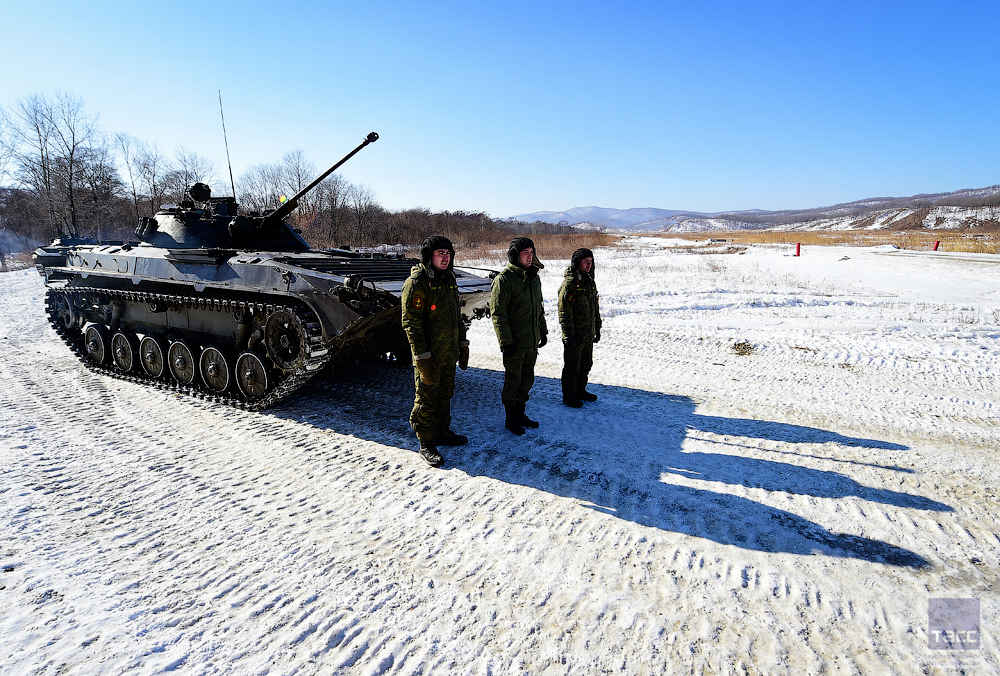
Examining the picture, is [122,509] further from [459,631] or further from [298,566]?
[459,631]

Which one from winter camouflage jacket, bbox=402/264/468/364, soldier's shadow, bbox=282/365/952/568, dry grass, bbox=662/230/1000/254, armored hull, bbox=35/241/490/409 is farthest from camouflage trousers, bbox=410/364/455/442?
dry grass, bbox=662/230/1000/254

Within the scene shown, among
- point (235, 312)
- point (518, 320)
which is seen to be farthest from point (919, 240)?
point (235, 312)

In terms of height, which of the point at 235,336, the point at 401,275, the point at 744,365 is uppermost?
the point at 401,275

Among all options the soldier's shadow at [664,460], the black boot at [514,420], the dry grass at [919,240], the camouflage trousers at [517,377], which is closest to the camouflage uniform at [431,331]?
the soldier's shadow at [664,460]

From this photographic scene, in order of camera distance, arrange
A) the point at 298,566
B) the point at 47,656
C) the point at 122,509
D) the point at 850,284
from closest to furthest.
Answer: the point at 47,656 → the point at 298,566 → the point at 122,509 → the point at 850,284

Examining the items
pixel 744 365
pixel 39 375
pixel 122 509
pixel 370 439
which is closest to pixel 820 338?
pixel 744 365

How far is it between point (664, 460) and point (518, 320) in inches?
72.8

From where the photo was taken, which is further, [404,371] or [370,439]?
[404,371]

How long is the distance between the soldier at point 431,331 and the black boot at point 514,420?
28.8 inches

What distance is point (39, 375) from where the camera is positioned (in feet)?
24.7

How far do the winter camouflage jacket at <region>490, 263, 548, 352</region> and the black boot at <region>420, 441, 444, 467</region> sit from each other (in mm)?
1141

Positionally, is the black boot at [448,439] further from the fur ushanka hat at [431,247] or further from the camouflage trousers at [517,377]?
the fur ushanka hat at [431,247]

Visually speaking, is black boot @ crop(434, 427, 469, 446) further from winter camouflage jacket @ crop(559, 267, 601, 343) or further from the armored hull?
winter camouflage jacket @ crop(559, 267, 601, 343)

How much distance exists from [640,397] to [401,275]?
3228 millimetres
